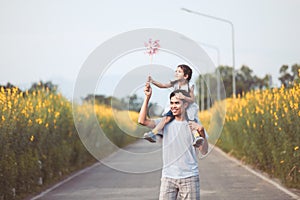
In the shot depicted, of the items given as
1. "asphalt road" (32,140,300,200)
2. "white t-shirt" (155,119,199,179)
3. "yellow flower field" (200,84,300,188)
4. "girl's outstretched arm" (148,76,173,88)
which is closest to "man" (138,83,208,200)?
"white t-shirt" (155,119,199,179)

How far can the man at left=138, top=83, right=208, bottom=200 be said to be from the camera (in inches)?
230

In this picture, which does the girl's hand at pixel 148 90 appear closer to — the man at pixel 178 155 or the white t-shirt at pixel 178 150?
the man at pixel 178 155

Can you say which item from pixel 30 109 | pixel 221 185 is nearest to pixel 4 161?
pixel 30 109

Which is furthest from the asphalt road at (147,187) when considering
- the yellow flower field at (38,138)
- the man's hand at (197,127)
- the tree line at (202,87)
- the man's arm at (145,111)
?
the man's hand at (197,127)

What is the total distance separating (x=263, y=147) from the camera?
17.7 metres

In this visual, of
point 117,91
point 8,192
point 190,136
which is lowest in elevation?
point 8,192

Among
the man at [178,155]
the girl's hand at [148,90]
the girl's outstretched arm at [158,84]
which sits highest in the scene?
the girl's outstretched arm at [158,84]

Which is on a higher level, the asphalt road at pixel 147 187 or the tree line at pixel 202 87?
the tree line at pixel 202 87

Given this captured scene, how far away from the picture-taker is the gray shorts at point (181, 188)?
5926 millimetres

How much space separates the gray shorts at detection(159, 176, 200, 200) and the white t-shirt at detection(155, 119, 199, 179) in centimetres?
5

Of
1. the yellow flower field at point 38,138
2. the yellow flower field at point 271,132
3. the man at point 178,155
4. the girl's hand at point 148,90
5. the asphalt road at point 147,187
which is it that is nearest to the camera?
the girl's hand at point 148,90

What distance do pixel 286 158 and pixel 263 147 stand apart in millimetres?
3826

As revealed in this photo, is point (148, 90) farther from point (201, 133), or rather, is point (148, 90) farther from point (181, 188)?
point (181, 188)

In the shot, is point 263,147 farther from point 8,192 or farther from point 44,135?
point 8,192
